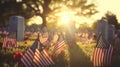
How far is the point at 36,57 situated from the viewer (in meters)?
11.2

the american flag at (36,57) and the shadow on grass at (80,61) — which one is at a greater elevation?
the american flag at (36,57)

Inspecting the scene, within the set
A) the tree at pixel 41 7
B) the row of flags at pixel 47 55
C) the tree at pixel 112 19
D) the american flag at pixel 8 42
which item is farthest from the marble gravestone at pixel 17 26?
the tree at pixel 112 19

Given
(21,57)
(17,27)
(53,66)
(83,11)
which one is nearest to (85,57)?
(53,66)

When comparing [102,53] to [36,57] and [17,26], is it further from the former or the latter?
[17,26]

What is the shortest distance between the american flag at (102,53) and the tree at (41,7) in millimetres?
42611

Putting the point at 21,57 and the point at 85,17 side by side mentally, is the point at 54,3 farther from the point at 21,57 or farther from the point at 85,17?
the point at 21,57

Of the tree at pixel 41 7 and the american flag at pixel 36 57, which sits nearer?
the american flag at pixel 36 57

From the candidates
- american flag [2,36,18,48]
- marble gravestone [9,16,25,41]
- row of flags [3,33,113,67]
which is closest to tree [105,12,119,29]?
marble gravestone [9,16,25,41]

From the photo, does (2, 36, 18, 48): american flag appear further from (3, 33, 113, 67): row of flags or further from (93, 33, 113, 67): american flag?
(93, 33, 113, 67): american flag

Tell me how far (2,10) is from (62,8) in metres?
8.79

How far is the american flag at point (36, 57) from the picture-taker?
10598 millimetres

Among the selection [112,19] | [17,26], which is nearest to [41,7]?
[112,19]

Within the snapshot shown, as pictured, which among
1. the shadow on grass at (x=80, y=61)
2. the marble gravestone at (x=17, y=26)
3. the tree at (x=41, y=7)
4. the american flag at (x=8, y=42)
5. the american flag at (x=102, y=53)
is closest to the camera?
the american flag at (x=102, y=53)

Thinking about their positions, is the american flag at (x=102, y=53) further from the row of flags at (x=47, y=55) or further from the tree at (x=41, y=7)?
the tree at (x=41, y=7)
